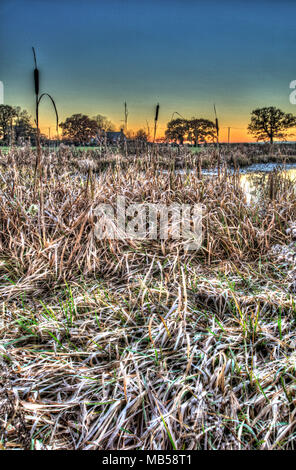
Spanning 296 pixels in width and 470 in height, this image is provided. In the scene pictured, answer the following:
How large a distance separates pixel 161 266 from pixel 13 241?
1489 mm

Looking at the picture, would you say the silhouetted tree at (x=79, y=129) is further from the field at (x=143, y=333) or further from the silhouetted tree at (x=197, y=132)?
the field at (x=143, y=333)

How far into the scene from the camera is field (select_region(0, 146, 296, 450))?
1261mm

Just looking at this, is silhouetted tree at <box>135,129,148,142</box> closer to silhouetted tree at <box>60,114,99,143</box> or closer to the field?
silhouetted tree at <box>60,114,99,143</box>

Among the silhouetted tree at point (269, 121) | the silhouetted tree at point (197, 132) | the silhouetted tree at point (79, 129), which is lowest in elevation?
the silhouetted tree at point (197, 132)

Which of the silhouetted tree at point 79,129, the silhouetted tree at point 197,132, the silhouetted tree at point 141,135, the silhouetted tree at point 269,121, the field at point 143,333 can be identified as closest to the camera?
the field at point 143,333

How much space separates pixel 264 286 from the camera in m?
2.27

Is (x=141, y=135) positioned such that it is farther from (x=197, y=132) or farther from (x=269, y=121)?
(x=269, y=121)

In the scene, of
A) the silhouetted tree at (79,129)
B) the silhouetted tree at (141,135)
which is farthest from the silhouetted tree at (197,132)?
the silhouetted tree at (79,129)

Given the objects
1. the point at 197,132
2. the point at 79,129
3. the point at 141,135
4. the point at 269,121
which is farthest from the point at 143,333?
Result: the point at 269,121

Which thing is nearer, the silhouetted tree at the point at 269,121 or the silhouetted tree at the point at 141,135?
the silhouetted tree at the point at 141,135

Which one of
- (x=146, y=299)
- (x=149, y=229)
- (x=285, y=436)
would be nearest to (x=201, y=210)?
(x=149, y=229)

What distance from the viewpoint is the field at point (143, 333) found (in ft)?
4.14

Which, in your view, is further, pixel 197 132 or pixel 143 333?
pixel 197 132

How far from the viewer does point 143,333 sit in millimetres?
1810
